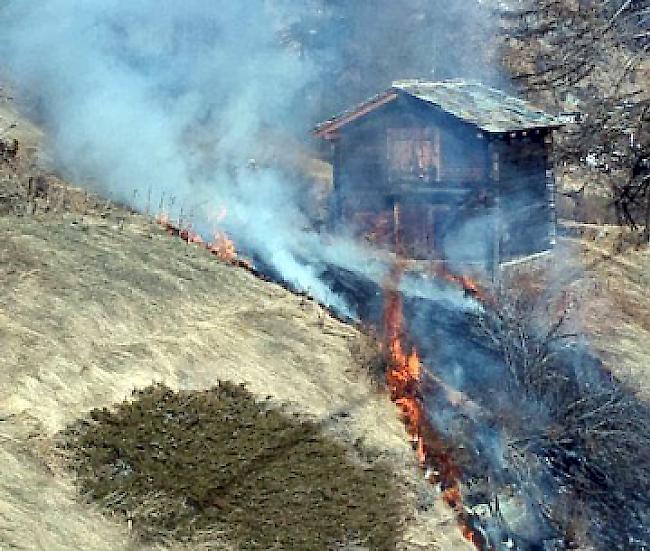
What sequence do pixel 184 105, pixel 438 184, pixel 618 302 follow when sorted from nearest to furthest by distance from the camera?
1. pixel 618 302
2. pixel 438 184
3. pixel 184 105

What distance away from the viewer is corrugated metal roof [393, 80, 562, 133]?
22656mm

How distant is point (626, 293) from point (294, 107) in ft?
66.2

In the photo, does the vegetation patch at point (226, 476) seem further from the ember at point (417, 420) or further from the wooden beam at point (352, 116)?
the wooden beam at point (352, 116)

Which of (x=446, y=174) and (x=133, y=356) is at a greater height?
(x=446, y=174)

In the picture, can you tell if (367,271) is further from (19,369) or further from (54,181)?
(19,369)

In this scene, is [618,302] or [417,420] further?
[618,302]

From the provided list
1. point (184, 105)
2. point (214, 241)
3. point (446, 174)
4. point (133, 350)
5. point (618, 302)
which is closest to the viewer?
point (133, 350)

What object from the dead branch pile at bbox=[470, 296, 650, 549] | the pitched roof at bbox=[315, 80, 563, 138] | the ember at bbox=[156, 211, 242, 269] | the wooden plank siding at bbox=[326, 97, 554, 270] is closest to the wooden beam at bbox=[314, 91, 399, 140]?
the pitched roof at bbox=[315, 80, 563, 138]

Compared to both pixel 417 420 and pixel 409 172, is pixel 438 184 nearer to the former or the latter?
pixel 409 172

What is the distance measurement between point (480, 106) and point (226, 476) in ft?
48.8

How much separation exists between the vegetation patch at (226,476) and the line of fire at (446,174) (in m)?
11.0

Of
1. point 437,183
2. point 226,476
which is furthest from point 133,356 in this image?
point 437,183

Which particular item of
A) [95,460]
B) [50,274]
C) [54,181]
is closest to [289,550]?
[95,460]

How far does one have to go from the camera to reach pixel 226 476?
11.7 metres
